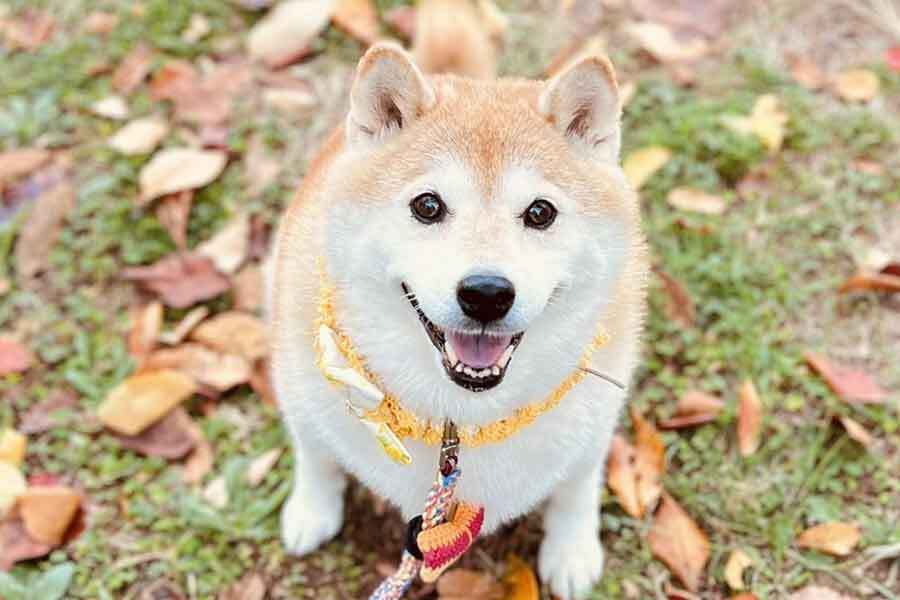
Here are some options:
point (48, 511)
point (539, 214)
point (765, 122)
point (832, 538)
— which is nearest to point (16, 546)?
point (48, 511)

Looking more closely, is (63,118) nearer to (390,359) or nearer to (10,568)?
(10,568)

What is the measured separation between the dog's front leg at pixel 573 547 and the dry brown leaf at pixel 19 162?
2067mm

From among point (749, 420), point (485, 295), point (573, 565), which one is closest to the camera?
point (485, 295)

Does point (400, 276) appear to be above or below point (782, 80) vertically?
above

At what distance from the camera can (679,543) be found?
2.60 metres

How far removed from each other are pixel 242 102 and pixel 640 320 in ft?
6.07

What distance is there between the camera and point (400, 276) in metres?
1.84

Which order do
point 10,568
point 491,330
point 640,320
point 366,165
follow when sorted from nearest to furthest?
point 491,330, point 366,165, point 640,320, point 10,568

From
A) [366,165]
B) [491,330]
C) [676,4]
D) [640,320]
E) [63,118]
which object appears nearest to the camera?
[491,330]

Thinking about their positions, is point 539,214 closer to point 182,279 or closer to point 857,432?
point 857,432

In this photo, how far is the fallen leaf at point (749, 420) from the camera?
109 inches

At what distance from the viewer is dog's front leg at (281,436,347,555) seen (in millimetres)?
2537

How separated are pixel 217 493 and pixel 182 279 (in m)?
0.73

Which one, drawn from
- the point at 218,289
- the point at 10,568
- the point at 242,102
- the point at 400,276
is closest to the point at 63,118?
the point at 242,102
